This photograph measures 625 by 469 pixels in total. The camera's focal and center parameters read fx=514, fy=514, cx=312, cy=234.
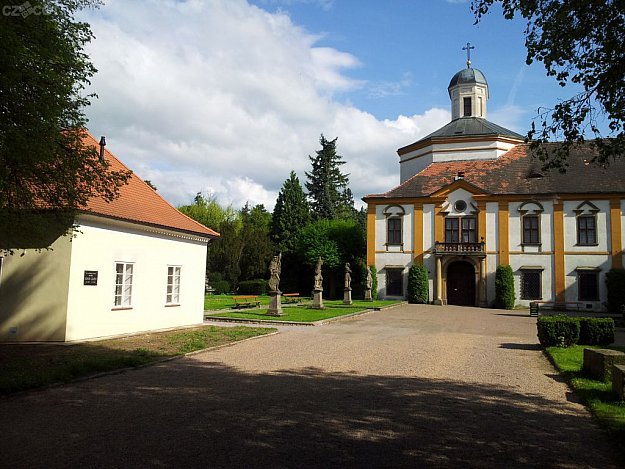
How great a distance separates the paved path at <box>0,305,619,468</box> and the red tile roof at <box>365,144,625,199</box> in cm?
2829

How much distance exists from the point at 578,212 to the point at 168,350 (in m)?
31.9

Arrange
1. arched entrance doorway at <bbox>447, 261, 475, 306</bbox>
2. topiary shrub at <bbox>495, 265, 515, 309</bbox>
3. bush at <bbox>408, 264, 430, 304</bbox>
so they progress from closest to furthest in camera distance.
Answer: topiary shrub at <bbox>495, 265, 515, 309</bbox> < bush at <bbox>408, 264, 430, 304</bbox> < arched entrance doorway at <bbox>447, 261, 475, 306</bbox>

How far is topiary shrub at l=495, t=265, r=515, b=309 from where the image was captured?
3512 centimetres

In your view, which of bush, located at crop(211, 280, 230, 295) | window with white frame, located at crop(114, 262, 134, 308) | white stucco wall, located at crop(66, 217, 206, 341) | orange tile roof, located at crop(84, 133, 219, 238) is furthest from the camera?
bush, located at crop(211, 280, 230, 295)

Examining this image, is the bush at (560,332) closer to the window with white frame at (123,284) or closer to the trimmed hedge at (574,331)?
the trimmed hedge at (574,331)

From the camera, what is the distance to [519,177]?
1508 inches

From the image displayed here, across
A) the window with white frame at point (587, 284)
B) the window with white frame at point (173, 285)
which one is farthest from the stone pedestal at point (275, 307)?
the window with white frame at point (587, 284)

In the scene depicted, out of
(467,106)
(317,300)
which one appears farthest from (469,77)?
(317,300)

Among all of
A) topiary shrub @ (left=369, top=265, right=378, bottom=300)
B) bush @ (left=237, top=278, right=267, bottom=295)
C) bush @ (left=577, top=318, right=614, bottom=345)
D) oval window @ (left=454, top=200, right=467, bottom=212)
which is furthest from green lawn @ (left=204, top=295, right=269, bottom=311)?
bush @ (left=577, top=318, right=614, bottom=345)

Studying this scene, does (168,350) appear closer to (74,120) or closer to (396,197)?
(74,120)

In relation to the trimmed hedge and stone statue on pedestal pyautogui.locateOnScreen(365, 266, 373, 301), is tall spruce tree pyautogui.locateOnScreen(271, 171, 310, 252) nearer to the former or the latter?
stone statue on pedestal pyautogui.locateOnScreen(365, 266, 373, 301)

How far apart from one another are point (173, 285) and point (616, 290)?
28.8 meters

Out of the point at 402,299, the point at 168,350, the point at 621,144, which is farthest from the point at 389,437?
the point at 402,299

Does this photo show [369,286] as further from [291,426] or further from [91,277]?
[291,426]
